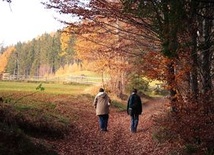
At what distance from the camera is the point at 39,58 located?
377ft

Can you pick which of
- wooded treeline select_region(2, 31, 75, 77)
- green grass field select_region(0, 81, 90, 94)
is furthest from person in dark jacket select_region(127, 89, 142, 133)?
Answer: wooded treeline select_region(2, 31, 75, 77)

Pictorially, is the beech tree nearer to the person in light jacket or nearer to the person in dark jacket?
the person in dark jacket

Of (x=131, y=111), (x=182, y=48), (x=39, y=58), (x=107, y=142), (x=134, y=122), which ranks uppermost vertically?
(x=39, y=58)

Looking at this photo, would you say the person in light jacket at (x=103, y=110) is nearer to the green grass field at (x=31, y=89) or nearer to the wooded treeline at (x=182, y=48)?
the wooded treeline at (x=182, y=48)

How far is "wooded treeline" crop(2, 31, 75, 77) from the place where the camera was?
366 feet

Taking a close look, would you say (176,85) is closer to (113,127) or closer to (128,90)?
(113,127)

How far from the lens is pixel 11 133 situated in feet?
26.7

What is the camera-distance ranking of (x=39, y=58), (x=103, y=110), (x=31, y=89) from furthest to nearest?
1. (x=39, y=58)
2. (x=31, y=89)
3. (x=103, y=110)

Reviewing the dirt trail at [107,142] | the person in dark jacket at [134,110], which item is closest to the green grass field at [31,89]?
the dirt trail at [107,142]

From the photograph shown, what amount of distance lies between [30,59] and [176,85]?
108 metres

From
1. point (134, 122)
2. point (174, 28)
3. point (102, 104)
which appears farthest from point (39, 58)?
point (174, 28)

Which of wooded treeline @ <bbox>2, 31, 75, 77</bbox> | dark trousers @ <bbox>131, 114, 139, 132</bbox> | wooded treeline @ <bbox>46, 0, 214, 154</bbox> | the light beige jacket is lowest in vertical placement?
dark trousers @ <bbox>131, 114, 139, 132</bbox>

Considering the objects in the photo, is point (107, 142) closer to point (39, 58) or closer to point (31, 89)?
point (31, 89)

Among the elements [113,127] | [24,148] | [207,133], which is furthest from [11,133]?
[113,127]
